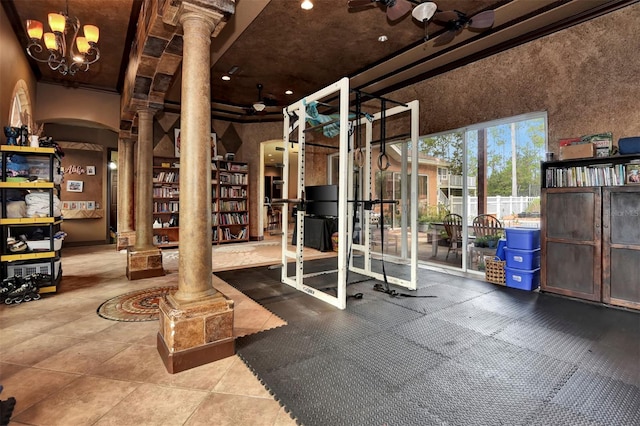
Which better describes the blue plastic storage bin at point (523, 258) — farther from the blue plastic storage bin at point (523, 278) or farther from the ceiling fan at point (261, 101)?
the ceiling fan at point (261, 101)

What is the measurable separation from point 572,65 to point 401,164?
2936 millimetres

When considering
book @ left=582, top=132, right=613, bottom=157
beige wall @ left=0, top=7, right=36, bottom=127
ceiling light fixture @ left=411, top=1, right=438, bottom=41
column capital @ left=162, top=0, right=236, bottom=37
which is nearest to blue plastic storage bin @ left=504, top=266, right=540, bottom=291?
book @ left=582, top=132, right=613, bottom=157

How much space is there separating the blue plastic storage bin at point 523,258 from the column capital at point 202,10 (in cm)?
432

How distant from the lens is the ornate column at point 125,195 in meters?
7.28

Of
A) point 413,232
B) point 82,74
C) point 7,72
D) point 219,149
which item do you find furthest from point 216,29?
point 219,149

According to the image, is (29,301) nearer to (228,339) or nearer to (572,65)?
(228,339)

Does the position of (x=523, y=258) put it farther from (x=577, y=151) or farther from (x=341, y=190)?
(x=341, y=190)

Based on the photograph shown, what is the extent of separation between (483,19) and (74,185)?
9.40m

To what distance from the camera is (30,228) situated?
399cm

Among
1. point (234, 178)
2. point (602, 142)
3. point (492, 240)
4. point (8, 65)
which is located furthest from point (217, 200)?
point (602, 142)

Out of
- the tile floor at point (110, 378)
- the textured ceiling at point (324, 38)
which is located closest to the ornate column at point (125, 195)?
the textured ceiling at point (324, 38)

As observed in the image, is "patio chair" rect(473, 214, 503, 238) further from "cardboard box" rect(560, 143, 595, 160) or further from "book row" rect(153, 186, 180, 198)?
"book row" rect(153, 186, 180, 198)

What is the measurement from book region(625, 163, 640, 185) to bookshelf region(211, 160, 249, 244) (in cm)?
774

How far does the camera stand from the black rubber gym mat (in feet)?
5.76
